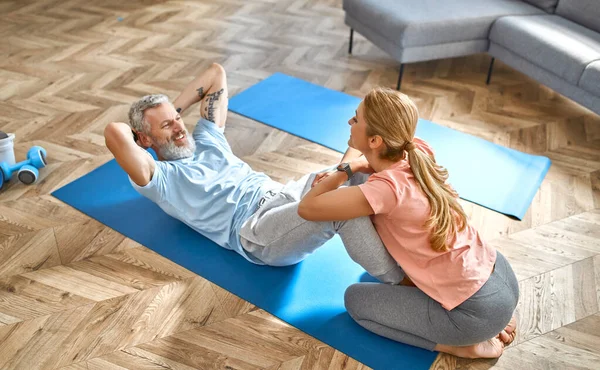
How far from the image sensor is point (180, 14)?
5059 mm

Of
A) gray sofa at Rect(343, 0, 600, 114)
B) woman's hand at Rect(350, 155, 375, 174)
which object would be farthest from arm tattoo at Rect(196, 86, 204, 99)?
gray sofa at Rect(343, 0, 600, 114)

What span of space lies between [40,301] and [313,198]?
3.67 feet

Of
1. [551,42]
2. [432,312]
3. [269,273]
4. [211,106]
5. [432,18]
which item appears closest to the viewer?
[432,312]

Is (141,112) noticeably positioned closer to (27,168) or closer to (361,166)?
(27,168)

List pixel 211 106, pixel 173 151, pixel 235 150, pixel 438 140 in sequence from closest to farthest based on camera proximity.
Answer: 1. pixel 173 151
2. pixel 211 106
3. pixel 235 150
4. pixel 438 140

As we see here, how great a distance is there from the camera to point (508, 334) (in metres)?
2.32

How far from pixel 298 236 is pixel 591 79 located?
6.65 ft

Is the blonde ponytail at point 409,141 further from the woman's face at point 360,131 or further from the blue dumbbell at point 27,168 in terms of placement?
the blue dumbbell at point 27,168

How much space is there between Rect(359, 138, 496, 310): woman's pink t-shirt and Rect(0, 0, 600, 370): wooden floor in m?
0.32

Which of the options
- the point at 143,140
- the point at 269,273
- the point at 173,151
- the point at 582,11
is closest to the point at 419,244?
the point at 269,273

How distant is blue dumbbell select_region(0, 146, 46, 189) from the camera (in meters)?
2.98

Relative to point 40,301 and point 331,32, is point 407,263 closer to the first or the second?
point 40,301

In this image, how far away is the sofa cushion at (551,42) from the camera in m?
3.53

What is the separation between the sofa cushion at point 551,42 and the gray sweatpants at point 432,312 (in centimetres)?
176
